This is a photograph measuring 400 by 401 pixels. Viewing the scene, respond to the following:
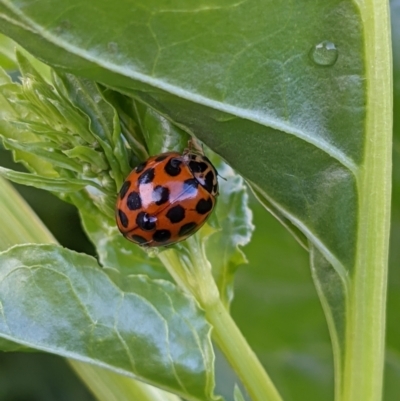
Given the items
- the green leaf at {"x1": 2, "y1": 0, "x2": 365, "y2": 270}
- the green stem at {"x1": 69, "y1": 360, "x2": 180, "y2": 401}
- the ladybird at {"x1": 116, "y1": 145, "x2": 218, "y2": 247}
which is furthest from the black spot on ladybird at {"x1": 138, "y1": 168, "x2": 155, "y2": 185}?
the green stem at {"x1": 69, "y1": 360, "x2": 180, "y2": 401}

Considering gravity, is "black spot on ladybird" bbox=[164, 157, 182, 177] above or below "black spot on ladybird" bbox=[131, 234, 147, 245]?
above

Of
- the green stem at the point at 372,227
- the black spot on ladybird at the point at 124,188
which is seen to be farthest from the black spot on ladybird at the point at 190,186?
the green stem at the point at 372,227

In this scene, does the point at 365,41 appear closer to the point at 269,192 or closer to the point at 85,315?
the point at 269,192

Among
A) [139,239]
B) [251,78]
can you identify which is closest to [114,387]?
[139,239]

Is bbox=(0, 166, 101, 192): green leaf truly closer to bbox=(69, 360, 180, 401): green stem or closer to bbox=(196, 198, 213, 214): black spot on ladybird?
bbox=(196, 198, 213, 214): black spot on ladybird

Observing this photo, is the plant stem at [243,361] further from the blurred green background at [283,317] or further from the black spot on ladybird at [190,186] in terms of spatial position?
the blurred green background at [283,317]

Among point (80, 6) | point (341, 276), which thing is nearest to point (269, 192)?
point (341, 276)
